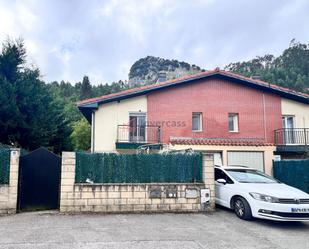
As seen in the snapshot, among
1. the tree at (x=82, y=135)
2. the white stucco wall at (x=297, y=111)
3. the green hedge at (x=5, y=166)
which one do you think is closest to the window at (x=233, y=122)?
the white stucco wall at (x=297, y=111)

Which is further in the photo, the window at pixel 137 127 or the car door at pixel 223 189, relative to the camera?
the window at pixel 137 127

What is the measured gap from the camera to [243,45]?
23.4 metres

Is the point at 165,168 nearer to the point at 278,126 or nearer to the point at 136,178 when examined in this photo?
the point at 136,178

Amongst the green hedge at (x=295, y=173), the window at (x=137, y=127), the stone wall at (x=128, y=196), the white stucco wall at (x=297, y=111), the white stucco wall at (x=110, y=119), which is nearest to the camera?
the stone wall at (x=128, y=196)

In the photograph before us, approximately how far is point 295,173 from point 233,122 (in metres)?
5.70

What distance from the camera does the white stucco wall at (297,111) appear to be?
16453mm

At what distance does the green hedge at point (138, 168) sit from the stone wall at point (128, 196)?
0.20 metres

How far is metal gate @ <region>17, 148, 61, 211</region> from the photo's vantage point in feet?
26.6

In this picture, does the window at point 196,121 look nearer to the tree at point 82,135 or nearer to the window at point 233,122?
the window at point 233,122

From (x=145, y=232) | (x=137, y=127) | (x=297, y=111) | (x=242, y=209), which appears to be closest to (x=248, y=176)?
(x=242, y=209)

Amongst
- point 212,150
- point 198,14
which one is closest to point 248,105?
point 212,150

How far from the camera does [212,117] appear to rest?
15.9 meters

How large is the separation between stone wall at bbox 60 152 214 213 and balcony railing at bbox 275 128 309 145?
9.03 metres

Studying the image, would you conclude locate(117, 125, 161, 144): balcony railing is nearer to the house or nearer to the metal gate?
the house
